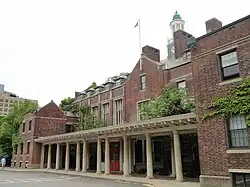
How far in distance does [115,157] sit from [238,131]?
1668cm

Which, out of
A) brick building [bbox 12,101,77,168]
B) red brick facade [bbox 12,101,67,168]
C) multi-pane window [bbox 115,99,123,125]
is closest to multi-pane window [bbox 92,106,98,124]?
multi-pane window [bbox 115,99,123,125]

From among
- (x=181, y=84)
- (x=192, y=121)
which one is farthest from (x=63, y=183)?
(x=181, y=84)

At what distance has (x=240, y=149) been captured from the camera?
1236cm

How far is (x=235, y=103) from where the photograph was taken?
41.7 feet

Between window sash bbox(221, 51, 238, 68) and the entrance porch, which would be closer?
window sash bbox(221, 51, 238, 68)

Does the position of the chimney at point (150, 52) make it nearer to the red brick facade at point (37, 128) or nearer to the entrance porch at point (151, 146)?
the entrance porch at point (151, 146)

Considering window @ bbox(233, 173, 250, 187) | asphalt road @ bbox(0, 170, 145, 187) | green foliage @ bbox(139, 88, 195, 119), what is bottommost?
asphalt road @ bbox(0, 170, 145, 187)

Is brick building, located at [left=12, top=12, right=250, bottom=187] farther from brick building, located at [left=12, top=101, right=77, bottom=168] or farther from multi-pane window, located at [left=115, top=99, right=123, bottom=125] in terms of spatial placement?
brick building, located at [left=12, top=101, right=77, bottom=168]

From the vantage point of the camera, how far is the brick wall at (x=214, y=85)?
12.9 meters

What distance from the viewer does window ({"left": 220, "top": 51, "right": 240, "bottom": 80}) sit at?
43.7 feet

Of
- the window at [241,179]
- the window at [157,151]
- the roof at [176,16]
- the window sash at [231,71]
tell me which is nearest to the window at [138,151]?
the window at [157,151]

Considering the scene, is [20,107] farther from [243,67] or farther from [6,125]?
[243,67]

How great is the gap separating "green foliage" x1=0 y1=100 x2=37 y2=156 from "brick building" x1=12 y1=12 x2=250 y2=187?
37.0 feet

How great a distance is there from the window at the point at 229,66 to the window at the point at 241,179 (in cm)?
470
